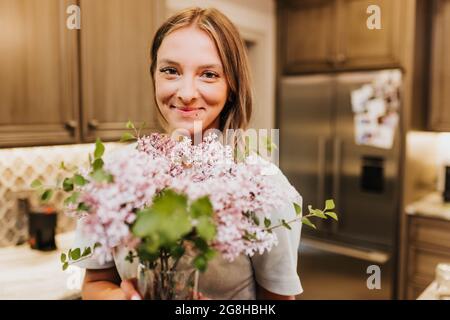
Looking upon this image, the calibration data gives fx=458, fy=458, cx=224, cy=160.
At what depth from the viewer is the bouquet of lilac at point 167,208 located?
1.72 feet

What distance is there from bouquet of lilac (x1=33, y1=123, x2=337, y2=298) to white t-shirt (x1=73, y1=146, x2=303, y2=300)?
0.25m

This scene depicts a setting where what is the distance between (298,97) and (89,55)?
1.66m

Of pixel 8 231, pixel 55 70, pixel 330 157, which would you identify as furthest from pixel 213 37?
pixel 330 157

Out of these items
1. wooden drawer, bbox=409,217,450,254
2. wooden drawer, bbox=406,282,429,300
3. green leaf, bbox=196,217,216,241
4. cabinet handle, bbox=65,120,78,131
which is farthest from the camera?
wooden drawer, bbox=406,282,429,300

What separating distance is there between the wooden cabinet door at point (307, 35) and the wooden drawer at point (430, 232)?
3.77 ft

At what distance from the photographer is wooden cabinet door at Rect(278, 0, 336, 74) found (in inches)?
121

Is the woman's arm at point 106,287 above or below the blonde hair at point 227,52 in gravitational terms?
below

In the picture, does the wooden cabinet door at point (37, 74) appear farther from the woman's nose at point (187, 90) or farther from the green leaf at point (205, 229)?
the green leaf at point (205, 229)

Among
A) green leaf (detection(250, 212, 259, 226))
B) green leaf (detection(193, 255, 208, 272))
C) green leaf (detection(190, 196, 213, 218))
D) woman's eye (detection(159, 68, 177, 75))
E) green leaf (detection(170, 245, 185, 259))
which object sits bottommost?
green leaf (detection(193, 255, 208, 272))

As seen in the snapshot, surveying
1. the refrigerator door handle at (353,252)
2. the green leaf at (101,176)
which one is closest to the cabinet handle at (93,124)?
the green leaf at (101,176)

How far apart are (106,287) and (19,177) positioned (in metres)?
1.55

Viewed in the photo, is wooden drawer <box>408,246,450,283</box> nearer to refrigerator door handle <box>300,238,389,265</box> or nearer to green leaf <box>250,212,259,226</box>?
refrigerator door handle <box>300,238,389,265</box>

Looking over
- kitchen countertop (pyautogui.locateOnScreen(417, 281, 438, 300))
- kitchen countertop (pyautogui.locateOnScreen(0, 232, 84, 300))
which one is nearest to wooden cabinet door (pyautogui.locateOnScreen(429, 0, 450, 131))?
kitchen countertop (pyautogui.locateOnScreen(417, 281, 438, 300))

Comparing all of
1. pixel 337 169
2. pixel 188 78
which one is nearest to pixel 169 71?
pixel 188 78
